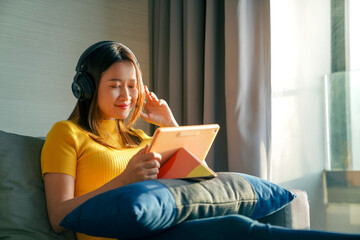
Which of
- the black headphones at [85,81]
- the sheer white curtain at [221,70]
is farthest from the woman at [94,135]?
the sheer white curtain at [221,70]

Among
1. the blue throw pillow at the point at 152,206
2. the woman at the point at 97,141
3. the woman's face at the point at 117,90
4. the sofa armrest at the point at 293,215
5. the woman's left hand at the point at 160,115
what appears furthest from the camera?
the woman's left hand at the point at 160,115

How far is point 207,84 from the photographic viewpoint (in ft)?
6.56

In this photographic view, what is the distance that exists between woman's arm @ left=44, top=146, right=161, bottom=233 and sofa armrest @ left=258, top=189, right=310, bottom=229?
0.42 metres

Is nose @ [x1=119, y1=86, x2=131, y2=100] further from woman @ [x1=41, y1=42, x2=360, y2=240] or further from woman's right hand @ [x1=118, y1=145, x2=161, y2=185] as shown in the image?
woman's right hand @ [x1=118, y1=145, x2=161, y2=185]

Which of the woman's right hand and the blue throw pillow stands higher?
the woman's right hand

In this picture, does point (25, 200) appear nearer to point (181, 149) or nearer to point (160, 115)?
point (181, 149)

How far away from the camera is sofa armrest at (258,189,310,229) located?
3.90ft

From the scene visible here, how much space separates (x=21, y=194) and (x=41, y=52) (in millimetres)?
1014

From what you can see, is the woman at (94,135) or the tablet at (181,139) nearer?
the tablet at (181,139)

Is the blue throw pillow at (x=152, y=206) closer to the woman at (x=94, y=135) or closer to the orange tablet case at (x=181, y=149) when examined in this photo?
the orange tablet case at (x=181, y=149)

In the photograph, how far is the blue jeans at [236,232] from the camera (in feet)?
2.17

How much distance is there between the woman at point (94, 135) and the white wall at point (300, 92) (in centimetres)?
70

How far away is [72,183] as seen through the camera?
1149 mm

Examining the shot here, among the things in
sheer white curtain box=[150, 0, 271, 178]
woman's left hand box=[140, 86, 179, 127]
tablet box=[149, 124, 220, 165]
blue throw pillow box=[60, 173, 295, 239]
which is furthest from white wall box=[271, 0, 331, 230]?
blue throw pillow box=[60, 173, 295, 239]
